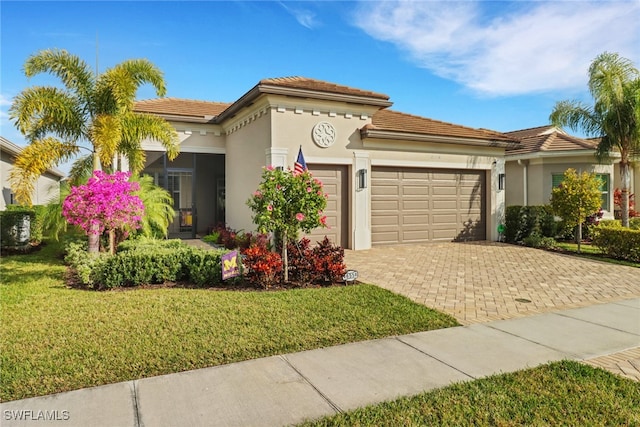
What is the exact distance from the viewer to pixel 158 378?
138 inches

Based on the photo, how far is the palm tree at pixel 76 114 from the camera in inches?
333

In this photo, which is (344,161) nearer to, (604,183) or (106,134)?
(106,134)

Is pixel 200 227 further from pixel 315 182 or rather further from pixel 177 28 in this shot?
pixel 315 182

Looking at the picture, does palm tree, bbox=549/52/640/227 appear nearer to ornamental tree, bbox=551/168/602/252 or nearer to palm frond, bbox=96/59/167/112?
ornamental tree, bbox=551/168/602/252

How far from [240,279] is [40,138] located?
21.1ft

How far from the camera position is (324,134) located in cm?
A: 1105

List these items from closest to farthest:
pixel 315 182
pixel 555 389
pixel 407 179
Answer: pixel 555 389
pixel 315 182
pixel 407 179

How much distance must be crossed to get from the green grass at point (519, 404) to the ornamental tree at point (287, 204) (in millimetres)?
4392

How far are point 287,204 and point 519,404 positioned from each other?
16.6ft

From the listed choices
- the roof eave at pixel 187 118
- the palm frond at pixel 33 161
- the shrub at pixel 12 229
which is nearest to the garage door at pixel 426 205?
the roof eave at pixel 187 118

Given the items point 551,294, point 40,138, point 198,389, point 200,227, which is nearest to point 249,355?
point 198,389

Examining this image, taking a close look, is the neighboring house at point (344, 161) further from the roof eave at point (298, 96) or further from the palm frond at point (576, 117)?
the palm frond at point (576, 117)

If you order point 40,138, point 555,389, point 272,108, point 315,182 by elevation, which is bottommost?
point 555,389

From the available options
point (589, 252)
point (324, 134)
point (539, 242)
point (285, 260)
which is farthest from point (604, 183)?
point (285, 260)
